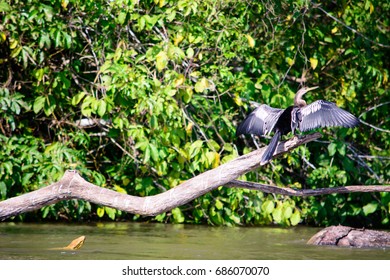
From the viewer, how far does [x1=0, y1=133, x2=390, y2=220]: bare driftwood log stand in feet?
17.6

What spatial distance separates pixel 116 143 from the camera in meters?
8.36

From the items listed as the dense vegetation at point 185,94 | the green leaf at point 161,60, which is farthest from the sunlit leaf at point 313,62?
the green leaf at point 161,60

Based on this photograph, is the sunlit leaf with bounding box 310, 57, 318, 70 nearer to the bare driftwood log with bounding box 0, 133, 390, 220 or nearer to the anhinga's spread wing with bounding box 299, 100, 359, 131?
the anhinga's spread wing with bounding box 299, 100, 359, 131

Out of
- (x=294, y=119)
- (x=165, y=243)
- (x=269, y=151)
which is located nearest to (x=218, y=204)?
(x=165, y=243)

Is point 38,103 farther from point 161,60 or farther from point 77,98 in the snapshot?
point 161,60

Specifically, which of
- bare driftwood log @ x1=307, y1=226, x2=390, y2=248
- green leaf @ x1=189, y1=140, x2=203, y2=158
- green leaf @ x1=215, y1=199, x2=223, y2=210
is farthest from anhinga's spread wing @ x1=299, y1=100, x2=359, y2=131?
green leaf @ x1=215, y1=199, x2=223, y2=210

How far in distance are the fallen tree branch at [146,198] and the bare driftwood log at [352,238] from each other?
1763 millimetres

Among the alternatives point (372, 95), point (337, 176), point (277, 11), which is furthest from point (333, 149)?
point (277, 11)

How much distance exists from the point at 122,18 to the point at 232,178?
2.77 metres

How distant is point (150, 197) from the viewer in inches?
216

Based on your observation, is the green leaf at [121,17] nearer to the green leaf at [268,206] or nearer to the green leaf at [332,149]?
the green leaf at [268,206]

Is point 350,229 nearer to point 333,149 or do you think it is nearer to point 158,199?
point 333,149

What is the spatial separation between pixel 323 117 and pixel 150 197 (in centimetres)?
141

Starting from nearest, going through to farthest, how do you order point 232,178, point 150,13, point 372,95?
point 232,178, point 150,13, point 372,95
